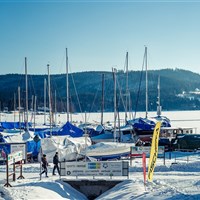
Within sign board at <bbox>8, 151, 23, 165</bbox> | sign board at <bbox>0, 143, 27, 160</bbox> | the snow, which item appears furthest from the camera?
sign board at <bbox>0, 143, 27, 160</bbox>

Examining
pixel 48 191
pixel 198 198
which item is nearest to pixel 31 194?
pixel 48 191

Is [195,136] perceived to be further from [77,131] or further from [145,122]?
[77,131]

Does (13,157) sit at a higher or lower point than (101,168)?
higher

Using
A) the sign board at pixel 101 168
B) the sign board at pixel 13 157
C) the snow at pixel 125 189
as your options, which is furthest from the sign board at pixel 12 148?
the sign board at pixel 101 168

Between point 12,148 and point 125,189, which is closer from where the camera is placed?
point 125,189

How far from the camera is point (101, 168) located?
2134 cm

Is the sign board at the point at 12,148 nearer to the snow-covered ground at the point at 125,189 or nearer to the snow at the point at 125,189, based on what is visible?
the snow at the point at 125,189

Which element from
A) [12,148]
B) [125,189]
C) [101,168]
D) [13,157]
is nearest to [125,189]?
[125,189]

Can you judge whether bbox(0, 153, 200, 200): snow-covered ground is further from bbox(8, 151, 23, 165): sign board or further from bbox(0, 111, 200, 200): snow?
bbox(8, 151, 23, 165): sign board

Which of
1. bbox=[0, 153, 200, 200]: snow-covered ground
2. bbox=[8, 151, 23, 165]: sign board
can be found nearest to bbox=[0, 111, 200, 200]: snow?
bbox=[0, 153, 200, 200]: snow-covered ground

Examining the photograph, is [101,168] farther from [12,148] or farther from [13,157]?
[12,148]

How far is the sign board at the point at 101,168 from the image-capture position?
21.2 m

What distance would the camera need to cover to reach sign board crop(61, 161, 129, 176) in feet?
69.6

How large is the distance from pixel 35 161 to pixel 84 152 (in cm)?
403
